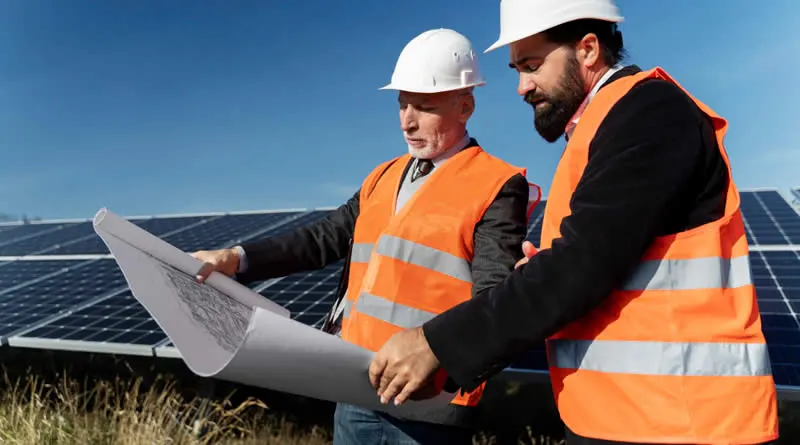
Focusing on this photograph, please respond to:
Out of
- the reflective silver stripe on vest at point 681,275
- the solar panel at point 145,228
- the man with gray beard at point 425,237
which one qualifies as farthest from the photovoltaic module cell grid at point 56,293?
the reflective silver stripe on vest at point 681,275

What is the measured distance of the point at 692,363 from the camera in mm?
1557

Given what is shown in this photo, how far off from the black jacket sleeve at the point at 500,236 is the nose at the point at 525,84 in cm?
49

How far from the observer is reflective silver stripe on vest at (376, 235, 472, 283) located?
92.3 inches

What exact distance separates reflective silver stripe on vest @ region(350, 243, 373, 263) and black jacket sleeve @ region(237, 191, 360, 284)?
0.30 m

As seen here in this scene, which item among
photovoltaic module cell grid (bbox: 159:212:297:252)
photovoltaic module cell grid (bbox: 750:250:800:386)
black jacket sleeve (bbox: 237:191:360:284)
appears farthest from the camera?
photovoltaic module cell grid (bbox: 159:212:297:252)

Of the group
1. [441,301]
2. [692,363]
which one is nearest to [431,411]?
[441,301]

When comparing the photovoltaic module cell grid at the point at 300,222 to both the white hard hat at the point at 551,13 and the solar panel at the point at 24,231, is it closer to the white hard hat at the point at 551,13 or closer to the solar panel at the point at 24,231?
the solar panel at the point at 24,231

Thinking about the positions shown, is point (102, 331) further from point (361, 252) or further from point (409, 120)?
point (409, 120)

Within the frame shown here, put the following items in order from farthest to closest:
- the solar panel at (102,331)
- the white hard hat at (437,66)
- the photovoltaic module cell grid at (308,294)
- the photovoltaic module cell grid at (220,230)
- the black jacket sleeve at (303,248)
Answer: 1. the photovoltaic module cell grid at (220,230)
2. the photovoltaic module cell grid at (308,294)
3. the solar panel at (102,331)
4. the black jacket sleeve at (303,248)
5. the white hard hat at (437,66)

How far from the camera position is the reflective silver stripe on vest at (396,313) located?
7.70ft

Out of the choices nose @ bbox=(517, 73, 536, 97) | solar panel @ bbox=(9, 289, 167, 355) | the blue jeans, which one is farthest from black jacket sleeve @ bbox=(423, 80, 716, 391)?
solar panel @ bbox=(9, 289, 167, 355)

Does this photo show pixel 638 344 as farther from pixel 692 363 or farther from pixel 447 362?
pixel 447 362

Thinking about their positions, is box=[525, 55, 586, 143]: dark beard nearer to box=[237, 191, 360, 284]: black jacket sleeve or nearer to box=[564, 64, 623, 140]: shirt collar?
box=[564, 64, 623, 140]: shirt collar

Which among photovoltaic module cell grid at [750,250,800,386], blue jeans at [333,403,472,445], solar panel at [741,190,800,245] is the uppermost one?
solar panel at [741,190,800,245]
